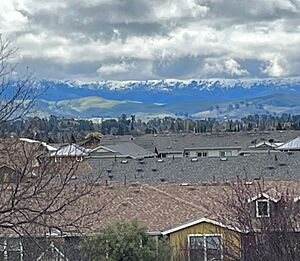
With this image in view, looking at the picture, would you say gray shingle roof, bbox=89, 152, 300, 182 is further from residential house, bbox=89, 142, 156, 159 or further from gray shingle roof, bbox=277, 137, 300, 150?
residential house, bbox=89, 142, 156, 159

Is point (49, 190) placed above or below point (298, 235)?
above

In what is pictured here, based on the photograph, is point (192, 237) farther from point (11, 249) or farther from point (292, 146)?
point (292, 146)

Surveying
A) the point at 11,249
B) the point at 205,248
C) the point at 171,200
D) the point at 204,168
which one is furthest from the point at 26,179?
the point at 204,168

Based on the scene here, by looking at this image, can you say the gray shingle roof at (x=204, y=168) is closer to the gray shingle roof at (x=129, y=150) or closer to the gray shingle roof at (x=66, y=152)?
the gray shingle roof at (x=129, y=150)

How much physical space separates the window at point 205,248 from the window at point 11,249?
17.0 ft

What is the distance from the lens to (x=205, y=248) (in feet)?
73.7

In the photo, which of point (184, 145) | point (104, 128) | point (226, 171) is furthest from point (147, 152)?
point (104, 128)

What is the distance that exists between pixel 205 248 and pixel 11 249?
9.95 meters

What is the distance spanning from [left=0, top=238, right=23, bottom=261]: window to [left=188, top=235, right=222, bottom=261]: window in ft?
17.0

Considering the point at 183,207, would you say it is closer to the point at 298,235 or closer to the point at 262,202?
the point at 262,202

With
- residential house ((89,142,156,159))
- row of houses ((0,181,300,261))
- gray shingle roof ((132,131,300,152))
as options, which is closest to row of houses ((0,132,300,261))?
row of houses ((0,181,300,261))

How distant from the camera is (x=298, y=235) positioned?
Answer: 45.9 ft

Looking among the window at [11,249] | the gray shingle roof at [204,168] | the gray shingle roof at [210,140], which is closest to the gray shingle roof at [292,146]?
the gray shingle roof at [210,140]

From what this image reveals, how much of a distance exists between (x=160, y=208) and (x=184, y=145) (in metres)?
65.0
